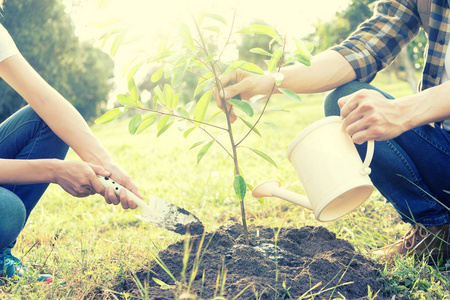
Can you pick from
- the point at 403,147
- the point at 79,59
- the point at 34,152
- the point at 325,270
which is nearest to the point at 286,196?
the point at 325,270

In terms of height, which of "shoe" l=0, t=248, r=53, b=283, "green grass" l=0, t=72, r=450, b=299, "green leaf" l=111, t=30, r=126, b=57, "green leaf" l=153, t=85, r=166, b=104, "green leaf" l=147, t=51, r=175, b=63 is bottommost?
"green grass" l=0, t=72, r=450, b=299

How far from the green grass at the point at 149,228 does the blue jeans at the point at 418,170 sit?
0.80 ft

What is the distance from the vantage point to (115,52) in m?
1.35

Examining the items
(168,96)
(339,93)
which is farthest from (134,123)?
(339,93)

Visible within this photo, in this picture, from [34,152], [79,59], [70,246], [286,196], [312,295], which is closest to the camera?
[312,295]

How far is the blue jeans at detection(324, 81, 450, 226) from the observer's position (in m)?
1.70

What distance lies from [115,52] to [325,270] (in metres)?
1.03

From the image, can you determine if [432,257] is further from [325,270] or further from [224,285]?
[224,285]

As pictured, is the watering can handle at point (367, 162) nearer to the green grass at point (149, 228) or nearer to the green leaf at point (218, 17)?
the green grass at point (149, 228)

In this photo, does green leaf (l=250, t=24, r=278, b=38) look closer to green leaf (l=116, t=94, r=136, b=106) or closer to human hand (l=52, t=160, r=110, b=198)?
green leaf (l=116, t=94, r=136, b=106)

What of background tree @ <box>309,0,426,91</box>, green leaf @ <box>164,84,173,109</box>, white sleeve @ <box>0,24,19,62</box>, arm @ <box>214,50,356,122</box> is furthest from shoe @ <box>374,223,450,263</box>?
background tree @ <box>309,0,426,91</box>

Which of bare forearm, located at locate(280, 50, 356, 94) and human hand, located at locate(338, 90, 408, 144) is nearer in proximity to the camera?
human hand, located at locate(338, 90, 408, 144)

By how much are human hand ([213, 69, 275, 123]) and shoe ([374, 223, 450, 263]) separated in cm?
86

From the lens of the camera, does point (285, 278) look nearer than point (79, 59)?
Yes
